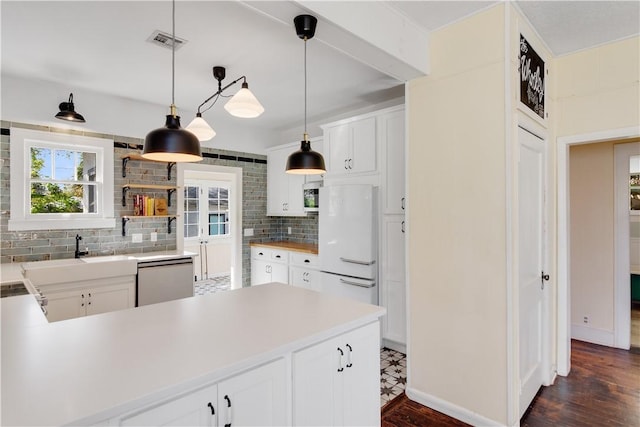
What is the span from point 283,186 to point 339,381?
3.68 meters

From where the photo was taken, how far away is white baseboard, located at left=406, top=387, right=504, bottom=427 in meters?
2.14

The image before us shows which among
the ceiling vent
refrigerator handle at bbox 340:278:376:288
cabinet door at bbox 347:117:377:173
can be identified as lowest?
refrigerator handle at bbox 340:278:376:288

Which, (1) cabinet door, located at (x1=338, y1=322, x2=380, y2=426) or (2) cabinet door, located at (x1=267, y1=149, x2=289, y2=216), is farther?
(2) cabinet door, located at (x1=267, y1=149, x2=289, y2=216)

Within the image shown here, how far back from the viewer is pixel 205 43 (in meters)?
2.57

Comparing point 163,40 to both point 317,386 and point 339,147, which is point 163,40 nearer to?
point 339,147

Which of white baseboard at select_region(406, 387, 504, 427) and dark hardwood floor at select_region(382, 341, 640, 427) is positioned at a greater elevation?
white baseboard at select_region(406, 387, 504, 427)

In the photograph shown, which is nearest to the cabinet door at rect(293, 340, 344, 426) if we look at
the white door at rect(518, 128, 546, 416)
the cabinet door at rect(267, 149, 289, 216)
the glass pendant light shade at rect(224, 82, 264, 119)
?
the white door at rect(518, 128, 546, 416)

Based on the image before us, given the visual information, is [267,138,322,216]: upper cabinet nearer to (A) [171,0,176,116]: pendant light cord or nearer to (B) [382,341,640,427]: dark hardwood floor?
(A) [171,0,176,116]: pendant light cord

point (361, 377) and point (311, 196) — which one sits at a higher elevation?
point (311, 196)

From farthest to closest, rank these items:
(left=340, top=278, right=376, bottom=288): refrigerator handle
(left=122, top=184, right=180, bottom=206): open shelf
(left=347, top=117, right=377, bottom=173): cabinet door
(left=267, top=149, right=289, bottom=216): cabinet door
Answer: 1. (left=267, top=149, right=289, bottom=216): cabinet door
2. (left=122, top=184, right=180, bottom=206): open shelf
3. (left=347, top=117, right=377, bottom=173): cabinet door
4. (left=340, top=278, right=376, bottom=288): refrigerator handle

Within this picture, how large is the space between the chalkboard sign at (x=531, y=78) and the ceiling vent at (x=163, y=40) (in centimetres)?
240

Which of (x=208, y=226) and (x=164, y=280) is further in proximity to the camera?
(x=208, y=226)

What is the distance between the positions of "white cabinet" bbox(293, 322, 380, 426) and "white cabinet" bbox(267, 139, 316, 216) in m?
3.07

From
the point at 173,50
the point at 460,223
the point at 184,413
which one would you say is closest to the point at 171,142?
the point at 173,50
